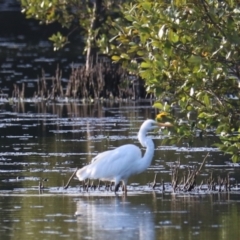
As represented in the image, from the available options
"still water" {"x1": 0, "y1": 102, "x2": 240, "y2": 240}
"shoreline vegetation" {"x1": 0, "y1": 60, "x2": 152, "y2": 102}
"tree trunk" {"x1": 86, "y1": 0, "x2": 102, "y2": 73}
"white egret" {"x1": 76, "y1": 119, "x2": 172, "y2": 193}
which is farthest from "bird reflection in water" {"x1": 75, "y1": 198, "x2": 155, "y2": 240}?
"tree trunk" {"x1": 86, "y1": 0, "x2": 102, "y2": 73}

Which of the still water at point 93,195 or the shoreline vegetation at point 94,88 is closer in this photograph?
the still water at point 93,195

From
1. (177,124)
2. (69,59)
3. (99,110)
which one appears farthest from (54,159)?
(69,59)

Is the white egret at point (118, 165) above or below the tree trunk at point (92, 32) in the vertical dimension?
below

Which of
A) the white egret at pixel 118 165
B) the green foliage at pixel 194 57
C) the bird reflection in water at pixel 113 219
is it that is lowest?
the bird reflection in water at pixel 113 219

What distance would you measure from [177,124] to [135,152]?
1.92 m

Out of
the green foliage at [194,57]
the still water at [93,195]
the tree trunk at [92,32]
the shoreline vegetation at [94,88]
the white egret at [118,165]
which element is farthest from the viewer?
the tree trunk at [92,32]

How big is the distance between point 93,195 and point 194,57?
9.83ft

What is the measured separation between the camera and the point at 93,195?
1354 cm

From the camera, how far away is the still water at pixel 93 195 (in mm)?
10914

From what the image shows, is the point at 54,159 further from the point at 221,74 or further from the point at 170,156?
the point at 221,74

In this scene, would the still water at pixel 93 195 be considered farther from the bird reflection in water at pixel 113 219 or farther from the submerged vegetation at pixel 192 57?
the submerged vegetation at pixel 192 57

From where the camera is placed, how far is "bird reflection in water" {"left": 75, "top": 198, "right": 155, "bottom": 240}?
10.6 m

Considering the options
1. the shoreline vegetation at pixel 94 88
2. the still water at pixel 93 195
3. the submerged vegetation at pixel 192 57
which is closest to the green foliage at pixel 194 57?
the submerged vegetation at pixel 192 57

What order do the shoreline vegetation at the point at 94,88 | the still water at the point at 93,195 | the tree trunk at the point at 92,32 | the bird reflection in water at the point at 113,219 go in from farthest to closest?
the tree trunk at the point at 92,32 → the shoreline vegetation at the point at 94,88 → the still water at the point at 93,195 → the bird reflection in water at the point at 113,219
